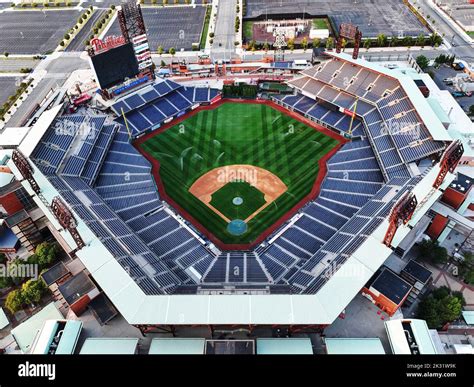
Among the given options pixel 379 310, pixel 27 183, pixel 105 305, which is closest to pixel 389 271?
pixel 379 310

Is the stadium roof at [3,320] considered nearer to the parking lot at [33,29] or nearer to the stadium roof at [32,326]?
the stadium roof at [32,326]

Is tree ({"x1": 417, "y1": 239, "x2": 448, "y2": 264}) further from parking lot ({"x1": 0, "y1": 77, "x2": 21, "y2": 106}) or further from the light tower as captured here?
parking lot ({"x1": 0, "y1": 77, "x2": 21, "y2": 106})

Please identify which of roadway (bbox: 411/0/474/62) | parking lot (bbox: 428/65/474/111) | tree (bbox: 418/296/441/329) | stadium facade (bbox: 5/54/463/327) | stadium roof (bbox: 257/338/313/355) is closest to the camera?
stadium roof (bbox: 257/338/313/355)

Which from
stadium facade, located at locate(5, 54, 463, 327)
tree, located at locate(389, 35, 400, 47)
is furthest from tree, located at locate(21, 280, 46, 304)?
tree, located at locate(389, 35, 400, 47)

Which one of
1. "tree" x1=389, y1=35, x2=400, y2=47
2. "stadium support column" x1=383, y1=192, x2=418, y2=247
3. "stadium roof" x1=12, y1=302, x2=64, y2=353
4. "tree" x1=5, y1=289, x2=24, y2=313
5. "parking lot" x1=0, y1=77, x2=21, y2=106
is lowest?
"stadium roof" x1=12, y1=302, x2=64, y2=353

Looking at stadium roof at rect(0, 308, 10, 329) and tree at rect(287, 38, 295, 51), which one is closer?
stadium roof at rect(0, 308, 10, 329)

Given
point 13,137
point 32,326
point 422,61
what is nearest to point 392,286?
point 32,326
